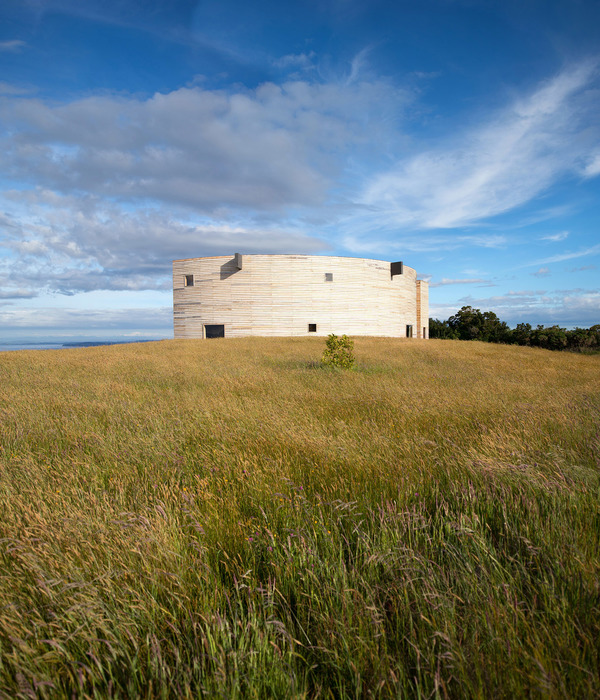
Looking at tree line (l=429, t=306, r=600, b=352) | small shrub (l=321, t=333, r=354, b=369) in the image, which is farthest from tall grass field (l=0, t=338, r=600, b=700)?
tree line (l=429, t=306, r=600, b=352)

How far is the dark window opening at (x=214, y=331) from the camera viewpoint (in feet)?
122

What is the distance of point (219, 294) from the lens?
121ft

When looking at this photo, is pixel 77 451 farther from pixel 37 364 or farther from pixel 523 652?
pixel 37 364

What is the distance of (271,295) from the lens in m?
37.2

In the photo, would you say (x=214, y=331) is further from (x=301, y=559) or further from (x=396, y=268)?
(x=301, y=559)

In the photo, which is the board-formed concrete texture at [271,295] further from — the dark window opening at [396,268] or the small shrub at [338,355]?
the small shrub at [338,355]

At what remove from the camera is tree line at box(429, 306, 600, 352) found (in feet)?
97.3

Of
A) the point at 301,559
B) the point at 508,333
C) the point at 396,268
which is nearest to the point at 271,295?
the point at 396,268

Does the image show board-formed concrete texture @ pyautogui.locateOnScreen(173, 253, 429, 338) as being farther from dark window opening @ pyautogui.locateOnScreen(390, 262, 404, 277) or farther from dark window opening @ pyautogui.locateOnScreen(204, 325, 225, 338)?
dark window opening @ pyautogui.locateOnScreen(390, 262, 404, 277)

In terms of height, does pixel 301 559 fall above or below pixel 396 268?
below

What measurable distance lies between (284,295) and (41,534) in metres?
35.9

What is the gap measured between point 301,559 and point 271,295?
36111mm

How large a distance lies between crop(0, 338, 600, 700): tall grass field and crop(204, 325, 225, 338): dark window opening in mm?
32931

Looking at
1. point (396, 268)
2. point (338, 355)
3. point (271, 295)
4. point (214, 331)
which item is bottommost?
point (338, 355)
